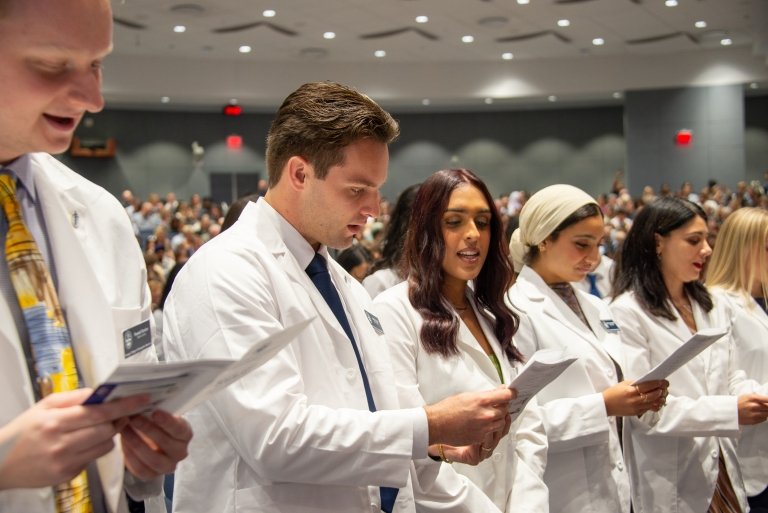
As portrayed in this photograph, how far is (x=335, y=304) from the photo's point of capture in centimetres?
205

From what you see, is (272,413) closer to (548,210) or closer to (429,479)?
(429,479)

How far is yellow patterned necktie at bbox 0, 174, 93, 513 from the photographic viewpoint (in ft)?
4.22

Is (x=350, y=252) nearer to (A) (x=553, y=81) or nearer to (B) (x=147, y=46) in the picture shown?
(B) (x=147, y=46)

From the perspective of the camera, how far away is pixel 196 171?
21062 mm

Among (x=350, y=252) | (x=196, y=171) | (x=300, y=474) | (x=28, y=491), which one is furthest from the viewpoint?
(x=196, y=171)

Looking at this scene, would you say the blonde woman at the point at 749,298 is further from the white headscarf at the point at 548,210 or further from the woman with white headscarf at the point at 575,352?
the white headscarf at the point at 548,210

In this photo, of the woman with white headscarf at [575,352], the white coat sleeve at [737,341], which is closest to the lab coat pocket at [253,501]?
the woman with white headscarf at [575,352]

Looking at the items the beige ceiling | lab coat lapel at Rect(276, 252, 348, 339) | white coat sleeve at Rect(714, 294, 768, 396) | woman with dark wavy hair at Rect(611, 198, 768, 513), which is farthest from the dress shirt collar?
the beige ceiling

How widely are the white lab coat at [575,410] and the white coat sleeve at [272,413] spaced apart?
1156 millimetres

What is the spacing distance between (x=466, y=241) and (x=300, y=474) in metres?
1.19

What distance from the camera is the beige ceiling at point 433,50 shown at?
14.7 m

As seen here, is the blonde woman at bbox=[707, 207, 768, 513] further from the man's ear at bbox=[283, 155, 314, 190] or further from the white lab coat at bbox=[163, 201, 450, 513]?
the man's ear at bbox=[283, 155, 314, 190]

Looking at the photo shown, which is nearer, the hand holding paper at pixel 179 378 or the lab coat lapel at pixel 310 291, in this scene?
the hand holding paper at pixel 179 378

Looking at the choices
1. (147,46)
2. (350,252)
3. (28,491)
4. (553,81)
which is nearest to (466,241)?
(28,491)
